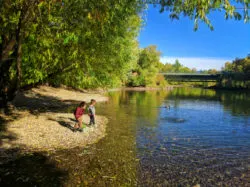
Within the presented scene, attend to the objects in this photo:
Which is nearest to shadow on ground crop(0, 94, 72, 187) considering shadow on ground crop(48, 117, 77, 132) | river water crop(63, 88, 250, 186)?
river water crop(63, 88, 250, 186)

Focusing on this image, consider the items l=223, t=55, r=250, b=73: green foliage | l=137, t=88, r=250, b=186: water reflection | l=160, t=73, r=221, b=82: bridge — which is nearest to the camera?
l=137, t=88, r=250, b=186: water reflection

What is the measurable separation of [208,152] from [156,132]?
5619mm

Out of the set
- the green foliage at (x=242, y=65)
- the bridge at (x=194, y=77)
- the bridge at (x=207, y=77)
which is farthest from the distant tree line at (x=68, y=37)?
the bridge at (x=194, y=77)

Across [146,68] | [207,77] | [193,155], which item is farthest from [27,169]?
[207,77]

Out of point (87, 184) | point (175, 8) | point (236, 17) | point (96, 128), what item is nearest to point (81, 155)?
point (87, 184)

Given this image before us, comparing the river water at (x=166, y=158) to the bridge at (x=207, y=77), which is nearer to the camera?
the river water at (x=166, y=158)

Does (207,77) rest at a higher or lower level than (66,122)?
higher

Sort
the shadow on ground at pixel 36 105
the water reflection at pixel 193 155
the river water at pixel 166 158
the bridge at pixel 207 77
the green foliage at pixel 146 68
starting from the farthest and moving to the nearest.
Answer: the bridge at pixel 207 77 → the green foliage at pixel 146 68 → the shadow on ground at pixel 36 105 → the water reflection at pixel 193 155 → the river water at pixel 166 158

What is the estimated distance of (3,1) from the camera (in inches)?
353

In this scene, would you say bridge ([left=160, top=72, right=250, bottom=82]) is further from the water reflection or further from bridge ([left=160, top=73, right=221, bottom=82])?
the water reflection

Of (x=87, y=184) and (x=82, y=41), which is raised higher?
(x=82, y=41)

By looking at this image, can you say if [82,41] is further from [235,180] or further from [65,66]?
[235,180]

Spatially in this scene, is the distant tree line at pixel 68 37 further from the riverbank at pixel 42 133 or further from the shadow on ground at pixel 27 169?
the shadow on ground at pixel 27 169

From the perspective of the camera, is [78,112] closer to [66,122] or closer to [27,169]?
[66,122]
